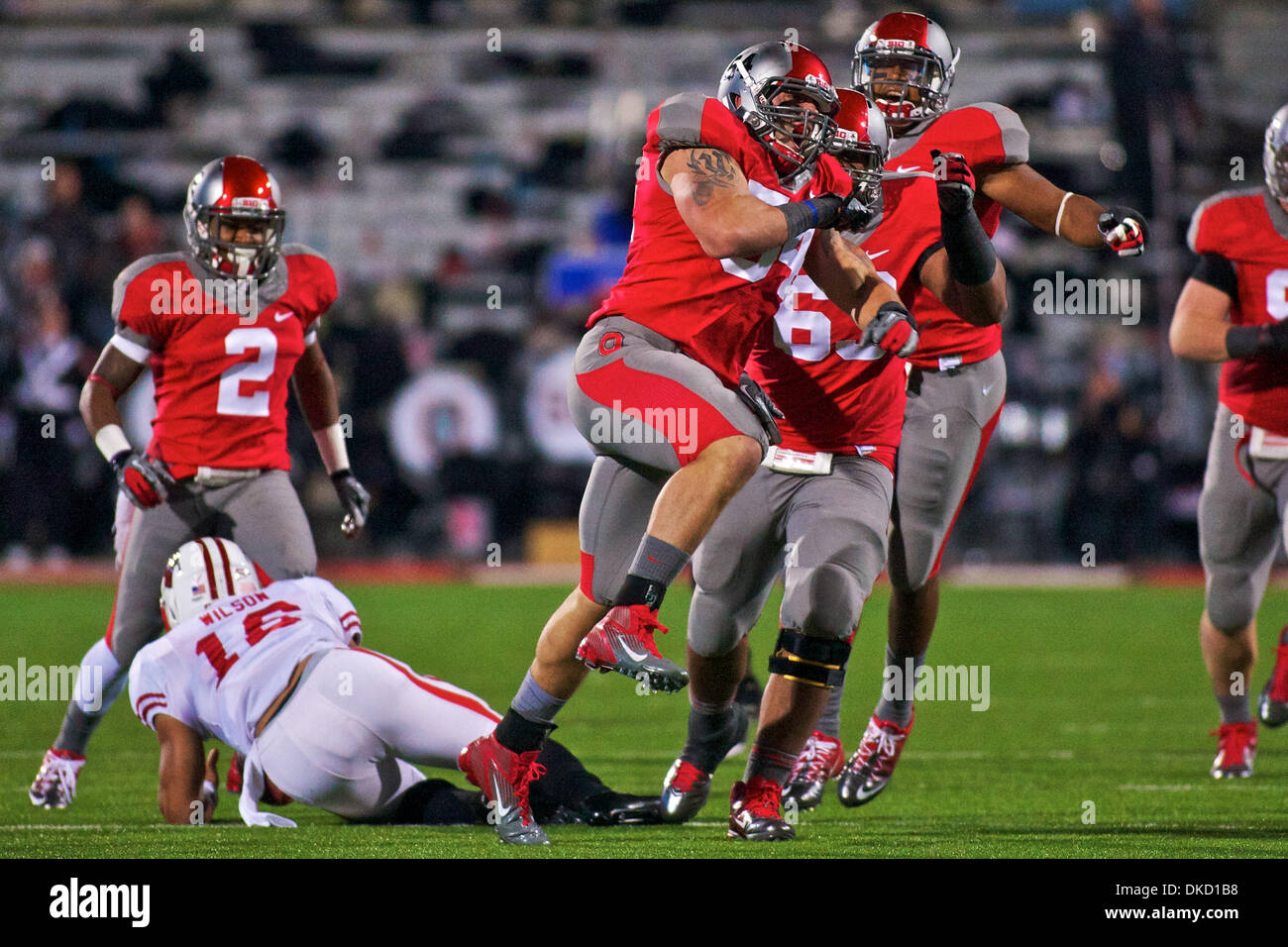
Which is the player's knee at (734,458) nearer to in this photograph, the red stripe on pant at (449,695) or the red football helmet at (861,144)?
the red football helmet at (861,144)

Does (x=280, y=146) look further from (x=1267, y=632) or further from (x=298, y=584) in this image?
(x=298, y=584)

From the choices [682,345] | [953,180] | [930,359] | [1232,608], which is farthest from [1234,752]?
[682,345]

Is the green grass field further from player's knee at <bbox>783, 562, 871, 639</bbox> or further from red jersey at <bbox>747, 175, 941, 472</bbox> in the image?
red jersey at <bbox>747, 175, 941, 472</bbox>

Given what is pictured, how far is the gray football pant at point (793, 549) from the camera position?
449 cm

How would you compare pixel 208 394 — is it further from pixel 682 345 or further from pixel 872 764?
pixel 872 764

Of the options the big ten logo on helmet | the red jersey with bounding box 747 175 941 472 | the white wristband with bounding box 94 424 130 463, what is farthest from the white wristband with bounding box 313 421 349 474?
the red jersey with bounding box 747 175 941 472

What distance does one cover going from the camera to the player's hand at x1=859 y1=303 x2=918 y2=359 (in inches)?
167

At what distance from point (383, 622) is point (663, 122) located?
6828 mm

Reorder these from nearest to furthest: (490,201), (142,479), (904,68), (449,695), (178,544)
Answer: (449,695)
(904,68)
(142,479)
(178,544)
(490,201)

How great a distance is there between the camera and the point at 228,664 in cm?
477

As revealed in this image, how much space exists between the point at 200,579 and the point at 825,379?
6.11 feet

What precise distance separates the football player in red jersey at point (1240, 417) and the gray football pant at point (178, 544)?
2.87 meters

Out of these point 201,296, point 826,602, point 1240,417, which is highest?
point 201,296

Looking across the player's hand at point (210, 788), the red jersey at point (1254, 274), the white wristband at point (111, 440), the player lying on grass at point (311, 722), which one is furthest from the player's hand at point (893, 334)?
the white wristband at point (111, 440)
